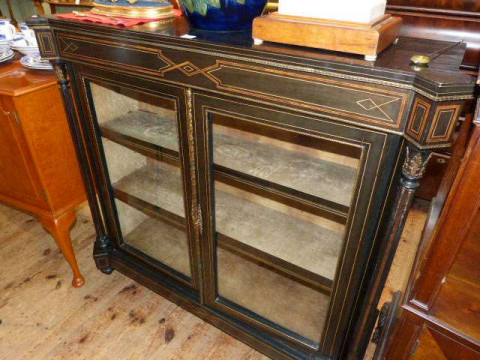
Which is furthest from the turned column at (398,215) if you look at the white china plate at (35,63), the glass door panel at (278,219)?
the white china plate at (35,63)

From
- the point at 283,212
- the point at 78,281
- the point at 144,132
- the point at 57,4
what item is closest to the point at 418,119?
the point at 283,212

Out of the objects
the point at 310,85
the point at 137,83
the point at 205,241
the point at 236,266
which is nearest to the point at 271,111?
the point at 310,85

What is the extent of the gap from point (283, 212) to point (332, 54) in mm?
648

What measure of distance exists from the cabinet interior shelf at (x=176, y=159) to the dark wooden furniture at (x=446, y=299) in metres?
0.23

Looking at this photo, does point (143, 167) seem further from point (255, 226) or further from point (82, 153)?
point (255, 226)

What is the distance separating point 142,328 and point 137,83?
999 mm

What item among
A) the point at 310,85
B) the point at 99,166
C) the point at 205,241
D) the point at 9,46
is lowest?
the point at 205,241

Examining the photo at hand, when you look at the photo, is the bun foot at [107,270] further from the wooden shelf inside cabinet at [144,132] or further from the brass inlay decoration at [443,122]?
the brass inlay decoration at [443,122]

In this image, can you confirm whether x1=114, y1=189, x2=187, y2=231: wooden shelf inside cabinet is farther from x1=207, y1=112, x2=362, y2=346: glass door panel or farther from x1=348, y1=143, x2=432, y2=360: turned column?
x1=348, y1=143, x2=432, y2=360: turned column

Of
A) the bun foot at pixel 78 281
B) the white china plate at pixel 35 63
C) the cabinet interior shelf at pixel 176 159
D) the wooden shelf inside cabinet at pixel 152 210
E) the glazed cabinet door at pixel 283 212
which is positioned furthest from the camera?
the bun foot at pixel 78 281

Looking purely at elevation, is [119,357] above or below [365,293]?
below

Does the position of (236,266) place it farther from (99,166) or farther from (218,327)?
(99,166)

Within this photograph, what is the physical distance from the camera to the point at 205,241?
1249 millimetres

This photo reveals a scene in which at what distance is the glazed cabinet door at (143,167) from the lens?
3.80 ft
